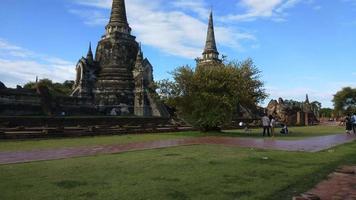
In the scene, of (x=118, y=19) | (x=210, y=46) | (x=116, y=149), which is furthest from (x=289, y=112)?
(x=116, y=149)

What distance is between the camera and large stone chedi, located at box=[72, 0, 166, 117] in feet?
160

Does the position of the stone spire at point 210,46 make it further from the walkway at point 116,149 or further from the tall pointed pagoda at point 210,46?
the walkway at point 116,149

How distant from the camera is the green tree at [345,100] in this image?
94062mm

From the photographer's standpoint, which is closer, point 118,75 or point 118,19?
point 118,75

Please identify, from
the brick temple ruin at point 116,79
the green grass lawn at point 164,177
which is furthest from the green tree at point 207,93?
the brick temple ruin at point 116,79

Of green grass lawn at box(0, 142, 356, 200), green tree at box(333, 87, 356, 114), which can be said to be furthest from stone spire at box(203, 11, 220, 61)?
green grass lawn at box(0, 142, 356, 200)

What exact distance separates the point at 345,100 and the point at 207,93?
78.8m

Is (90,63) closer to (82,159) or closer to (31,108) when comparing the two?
(31,108)

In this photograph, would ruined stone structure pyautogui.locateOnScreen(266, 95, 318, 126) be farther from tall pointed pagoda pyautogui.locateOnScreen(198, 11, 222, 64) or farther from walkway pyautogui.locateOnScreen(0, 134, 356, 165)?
walkway pyautogui.locateOnScreen(0, 134, 356, 165)

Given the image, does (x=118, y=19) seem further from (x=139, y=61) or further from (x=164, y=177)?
(x=164, y=177)

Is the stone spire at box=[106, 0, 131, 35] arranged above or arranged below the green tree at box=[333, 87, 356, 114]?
above

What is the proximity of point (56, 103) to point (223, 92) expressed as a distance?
1975cm

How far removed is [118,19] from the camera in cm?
5359

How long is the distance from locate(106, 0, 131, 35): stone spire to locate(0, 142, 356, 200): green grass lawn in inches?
1717
